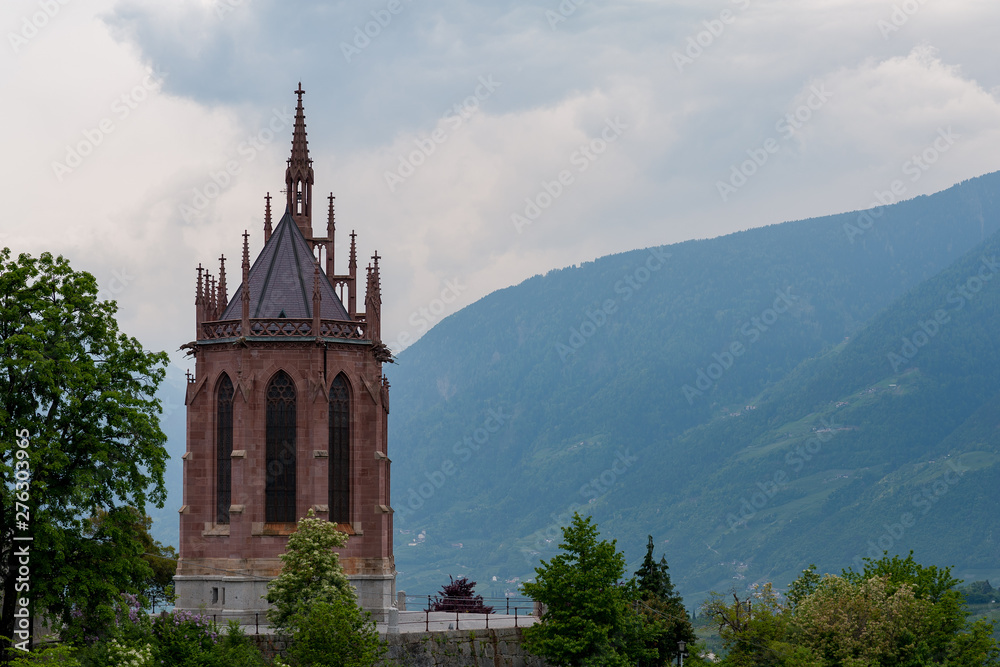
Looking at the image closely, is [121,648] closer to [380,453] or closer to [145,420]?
[145,420]

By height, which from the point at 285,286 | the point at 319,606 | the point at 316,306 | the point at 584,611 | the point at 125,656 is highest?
the point at 285,286

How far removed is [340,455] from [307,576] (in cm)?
898

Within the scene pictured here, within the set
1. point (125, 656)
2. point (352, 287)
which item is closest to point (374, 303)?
point (352, 287)

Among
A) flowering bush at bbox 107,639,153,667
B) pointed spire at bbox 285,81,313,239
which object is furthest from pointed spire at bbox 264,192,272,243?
flowering bush at bbox 107,639,153,667

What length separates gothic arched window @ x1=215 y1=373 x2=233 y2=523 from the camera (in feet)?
235

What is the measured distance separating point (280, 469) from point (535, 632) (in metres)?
14.2

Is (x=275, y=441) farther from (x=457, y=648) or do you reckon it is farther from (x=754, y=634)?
(x=754, y=634)

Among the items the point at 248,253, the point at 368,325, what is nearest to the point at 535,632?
the point at 368,325

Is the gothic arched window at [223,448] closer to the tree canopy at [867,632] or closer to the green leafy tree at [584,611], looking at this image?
the green leafy tree at [584,611]

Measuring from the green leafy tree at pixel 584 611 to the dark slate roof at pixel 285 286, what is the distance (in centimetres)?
1603

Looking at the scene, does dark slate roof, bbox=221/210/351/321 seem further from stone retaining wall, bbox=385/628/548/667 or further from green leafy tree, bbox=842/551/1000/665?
green leafy tree, bbox=842/551/1000/665

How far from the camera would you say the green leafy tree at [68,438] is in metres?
52.1

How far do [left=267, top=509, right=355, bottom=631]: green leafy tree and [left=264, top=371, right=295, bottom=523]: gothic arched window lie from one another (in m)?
4.15

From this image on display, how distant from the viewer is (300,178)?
255ft
